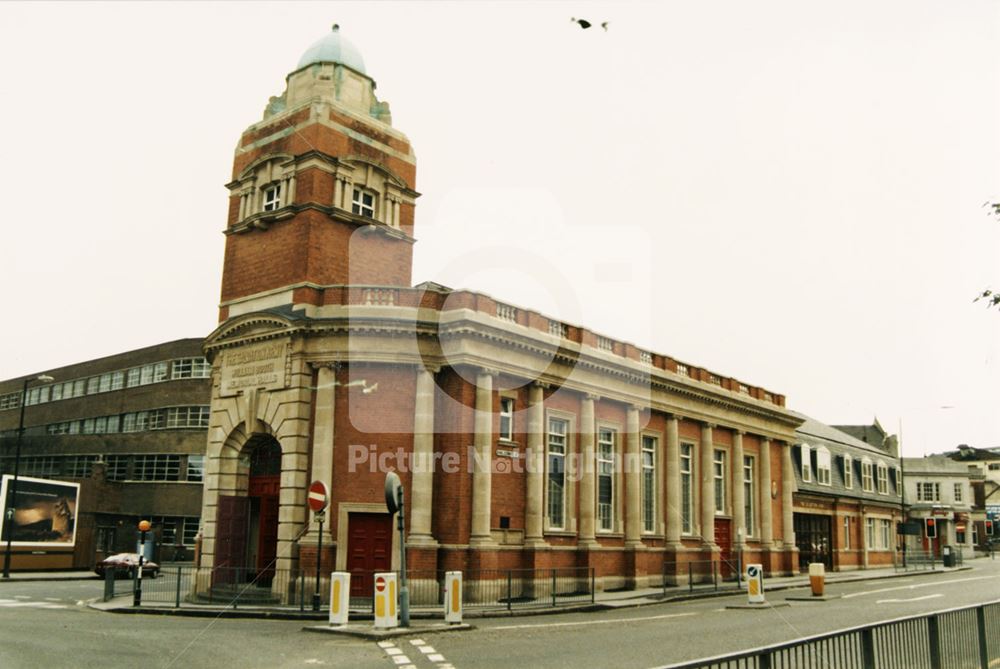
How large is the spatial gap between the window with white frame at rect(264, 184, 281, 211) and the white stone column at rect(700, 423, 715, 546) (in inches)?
796

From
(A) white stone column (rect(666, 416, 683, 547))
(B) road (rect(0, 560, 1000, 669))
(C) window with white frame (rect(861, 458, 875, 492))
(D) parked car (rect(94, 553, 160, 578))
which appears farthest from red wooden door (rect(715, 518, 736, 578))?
(D) parked car (rect(94, 553, 160, 578))

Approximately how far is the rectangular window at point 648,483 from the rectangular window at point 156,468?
3633 cm

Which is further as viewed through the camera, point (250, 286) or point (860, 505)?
point (860, 505)

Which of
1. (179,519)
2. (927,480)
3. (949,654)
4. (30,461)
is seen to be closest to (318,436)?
(949,654)

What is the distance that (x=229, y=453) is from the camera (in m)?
29.2

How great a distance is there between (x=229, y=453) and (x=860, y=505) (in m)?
39.7

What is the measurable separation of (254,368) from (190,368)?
117 feet

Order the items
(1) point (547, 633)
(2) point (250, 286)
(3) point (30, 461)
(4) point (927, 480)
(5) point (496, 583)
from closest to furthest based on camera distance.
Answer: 1. (1) point (547, 633)
2. (5) point (496, 583)
3. (2) point (250, 286)
4. (3) point (30, 461)
5. (4) point (927, 480)

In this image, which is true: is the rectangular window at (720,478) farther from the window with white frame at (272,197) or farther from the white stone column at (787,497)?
the window with white frame at (272,197)

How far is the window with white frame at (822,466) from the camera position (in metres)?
51.1

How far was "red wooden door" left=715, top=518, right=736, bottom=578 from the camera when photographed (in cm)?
3884

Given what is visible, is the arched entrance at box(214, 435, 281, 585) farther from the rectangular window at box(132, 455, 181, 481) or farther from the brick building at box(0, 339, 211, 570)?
the rectangular window at box(132, 455, 181, 481)

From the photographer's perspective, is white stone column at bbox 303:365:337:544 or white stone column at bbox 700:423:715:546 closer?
white stone column at bbox 303:365:337:544

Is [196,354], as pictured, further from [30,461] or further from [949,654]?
[949,654]
